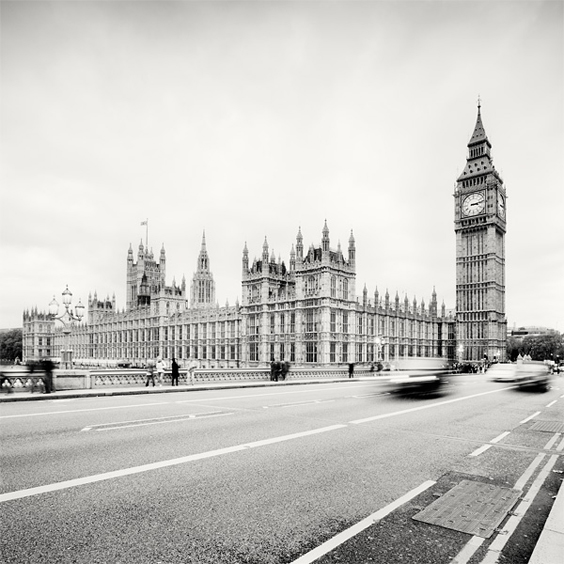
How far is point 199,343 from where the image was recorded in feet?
263

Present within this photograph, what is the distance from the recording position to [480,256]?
9288 cm

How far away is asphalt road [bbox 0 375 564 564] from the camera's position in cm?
502

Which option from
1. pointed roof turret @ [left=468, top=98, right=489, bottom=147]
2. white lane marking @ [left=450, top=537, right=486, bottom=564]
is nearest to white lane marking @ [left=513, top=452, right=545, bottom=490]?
white lane marking @ [left=450, top=537, right=486, bottom=564]

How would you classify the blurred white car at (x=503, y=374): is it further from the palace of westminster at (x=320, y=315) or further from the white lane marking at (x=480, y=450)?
the white lane marking at (x=480, y=450)

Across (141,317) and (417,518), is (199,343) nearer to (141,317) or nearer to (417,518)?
(141,317)

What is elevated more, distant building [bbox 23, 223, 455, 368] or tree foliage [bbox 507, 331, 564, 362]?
distant building [bbox 23, 223, 455, 368]

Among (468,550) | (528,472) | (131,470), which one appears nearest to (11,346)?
(131,470)

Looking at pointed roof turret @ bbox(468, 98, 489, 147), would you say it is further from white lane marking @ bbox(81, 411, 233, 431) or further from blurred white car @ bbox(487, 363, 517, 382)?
white lane marking @ bbox(81, 411, 233, 431)

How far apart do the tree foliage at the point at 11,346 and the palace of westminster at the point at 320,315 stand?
47023 millimetres

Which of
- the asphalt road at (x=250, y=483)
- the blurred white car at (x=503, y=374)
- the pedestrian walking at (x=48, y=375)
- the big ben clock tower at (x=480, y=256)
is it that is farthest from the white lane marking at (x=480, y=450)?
the big ben clock tower at (x=480, y=256)

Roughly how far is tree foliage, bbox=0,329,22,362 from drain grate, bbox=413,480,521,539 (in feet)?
565

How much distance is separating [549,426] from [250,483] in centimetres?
1075

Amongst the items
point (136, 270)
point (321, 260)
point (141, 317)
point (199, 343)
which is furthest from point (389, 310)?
point (136, 270)

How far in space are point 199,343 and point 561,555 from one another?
3066 inches
